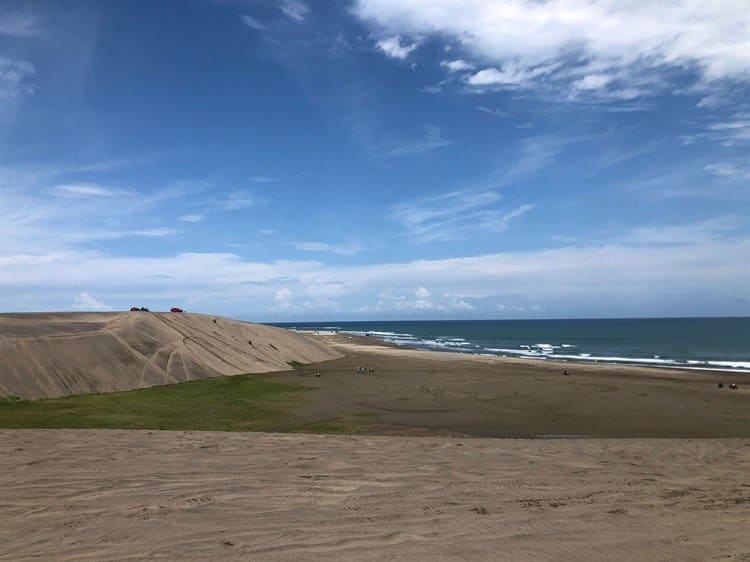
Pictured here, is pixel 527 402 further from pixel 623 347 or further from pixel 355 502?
pixel 623 347

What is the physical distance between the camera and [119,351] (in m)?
23.3

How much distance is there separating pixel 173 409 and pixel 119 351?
874 centimetres

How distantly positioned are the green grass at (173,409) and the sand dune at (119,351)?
114cm

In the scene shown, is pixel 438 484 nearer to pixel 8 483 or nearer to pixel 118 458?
pixel 118 458

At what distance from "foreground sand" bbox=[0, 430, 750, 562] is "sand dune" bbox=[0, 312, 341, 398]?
32.3ft

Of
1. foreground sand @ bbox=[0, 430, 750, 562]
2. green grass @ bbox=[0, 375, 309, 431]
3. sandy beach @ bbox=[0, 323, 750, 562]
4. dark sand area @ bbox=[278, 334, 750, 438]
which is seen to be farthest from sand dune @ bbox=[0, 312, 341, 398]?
foreground sand @ bbox=[0, 430, 750, 562]

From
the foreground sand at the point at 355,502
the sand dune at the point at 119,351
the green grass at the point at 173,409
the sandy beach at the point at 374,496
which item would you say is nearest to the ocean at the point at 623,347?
the sand dune at the point at 119,351

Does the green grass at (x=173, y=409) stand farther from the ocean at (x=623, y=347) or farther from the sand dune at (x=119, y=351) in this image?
the ocean at (x=623, y=347)

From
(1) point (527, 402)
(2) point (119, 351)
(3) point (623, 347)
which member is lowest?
(1) point (527, 402)

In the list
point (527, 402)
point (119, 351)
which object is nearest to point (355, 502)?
point (527, 402)

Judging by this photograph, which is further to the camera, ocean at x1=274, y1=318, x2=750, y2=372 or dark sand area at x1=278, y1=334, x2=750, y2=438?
ocean at x1=274, y1=318, x2=750, y2=372

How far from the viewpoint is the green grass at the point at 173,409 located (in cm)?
1316

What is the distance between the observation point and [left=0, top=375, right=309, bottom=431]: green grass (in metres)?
13.2

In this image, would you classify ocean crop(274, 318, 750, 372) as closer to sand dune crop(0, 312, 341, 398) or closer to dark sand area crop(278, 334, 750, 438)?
dark sand area crop(278, 334, 750, 438)
